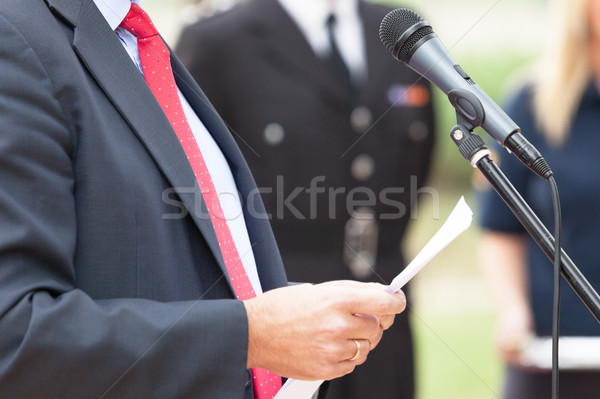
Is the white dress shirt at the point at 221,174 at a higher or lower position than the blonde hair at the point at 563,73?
lower

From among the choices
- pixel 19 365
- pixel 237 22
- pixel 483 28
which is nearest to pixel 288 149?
pixel 237 22

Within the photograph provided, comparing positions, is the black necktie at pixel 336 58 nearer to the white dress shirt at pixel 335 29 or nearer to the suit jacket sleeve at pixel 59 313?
the white dress shirt at pixel 335 29

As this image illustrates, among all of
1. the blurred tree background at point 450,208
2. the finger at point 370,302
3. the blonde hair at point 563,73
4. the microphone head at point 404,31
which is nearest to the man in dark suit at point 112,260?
the finger at point 370,302

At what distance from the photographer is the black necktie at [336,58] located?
278 cm

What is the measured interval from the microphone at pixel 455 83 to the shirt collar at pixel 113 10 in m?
0.43

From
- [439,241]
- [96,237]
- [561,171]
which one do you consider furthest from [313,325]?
[561,171]

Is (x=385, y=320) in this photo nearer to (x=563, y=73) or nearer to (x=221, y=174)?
(x=221, y=174)

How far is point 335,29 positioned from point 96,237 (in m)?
1.85

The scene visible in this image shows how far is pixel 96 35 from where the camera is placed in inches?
47.4

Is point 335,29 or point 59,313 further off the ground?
point 335,29

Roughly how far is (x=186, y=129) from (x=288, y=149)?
1.36m

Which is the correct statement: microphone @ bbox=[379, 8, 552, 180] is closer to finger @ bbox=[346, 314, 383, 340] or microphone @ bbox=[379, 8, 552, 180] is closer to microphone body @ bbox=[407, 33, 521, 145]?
microphone body @ bbox=[407, 33, 521, 145]

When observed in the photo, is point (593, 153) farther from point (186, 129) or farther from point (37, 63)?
point (37, 63)

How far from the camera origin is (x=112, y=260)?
1.14 meters
